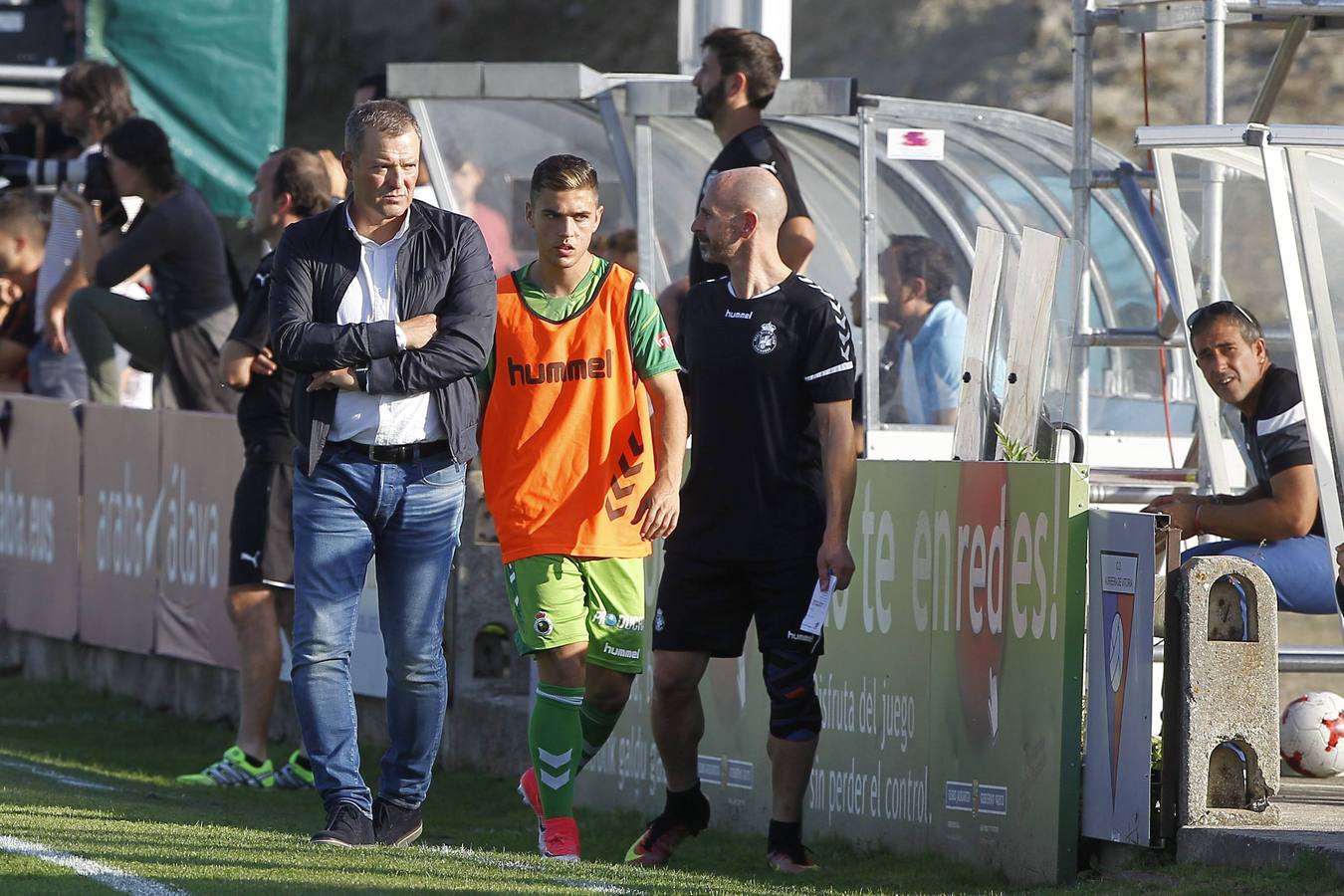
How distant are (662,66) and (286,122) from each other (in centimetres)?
724

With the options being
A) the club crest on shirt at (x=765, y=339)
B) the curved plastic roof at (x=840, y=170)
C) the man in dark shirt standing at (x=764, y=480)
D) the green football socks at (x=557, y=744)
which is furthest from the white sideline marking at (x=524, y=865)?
the curved plastic roof at (x=840, y=170)

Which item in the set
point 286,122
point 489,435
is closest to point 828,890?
point 489,435

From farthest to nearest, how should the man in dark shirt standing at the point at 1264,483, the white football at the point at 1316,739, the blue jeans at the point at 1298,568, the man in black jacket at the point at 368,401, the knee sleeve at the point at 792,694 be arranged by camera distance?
the white football at the point at 1316,739 < the blue jeans at the point at 1298,568 < the man in dark shirt standing at the point at 1264,483 < the knee sleeve at the point at 792,694 < the man in black jacket at the point at 368,401

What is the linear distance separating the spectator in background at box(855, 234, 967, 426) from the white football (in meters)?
2.97

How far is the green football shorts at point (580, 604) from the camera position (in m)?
6.83

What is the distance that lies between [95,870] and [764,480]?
2.31m

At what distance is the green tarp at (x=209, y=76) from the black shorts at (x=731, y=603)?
9.32 m

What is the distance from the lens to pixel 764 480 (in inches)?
277

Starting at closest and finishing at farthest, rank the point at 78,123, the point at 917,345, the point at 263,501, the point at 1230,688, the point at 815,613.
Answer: the point at 1230,688 < the point at 815,613 < the point at 263,501 < the point at 917,345 < the point at 78,123

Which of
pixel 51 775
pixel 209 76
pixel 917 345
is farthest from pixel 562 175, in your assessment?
pixel 209 76

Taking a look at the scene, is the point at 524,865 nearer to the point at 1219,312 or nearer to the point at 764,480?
the point at 764,480

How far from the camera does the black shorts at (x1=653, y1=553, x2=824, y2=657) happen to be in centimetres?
704

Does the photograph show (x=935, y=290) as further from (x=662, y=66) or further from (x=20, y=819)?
(x=662, y=66)

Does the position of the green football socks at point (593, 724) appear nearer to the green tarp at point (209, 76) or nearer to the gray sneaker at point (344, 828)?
the gray sneaker at point (344, 828)
